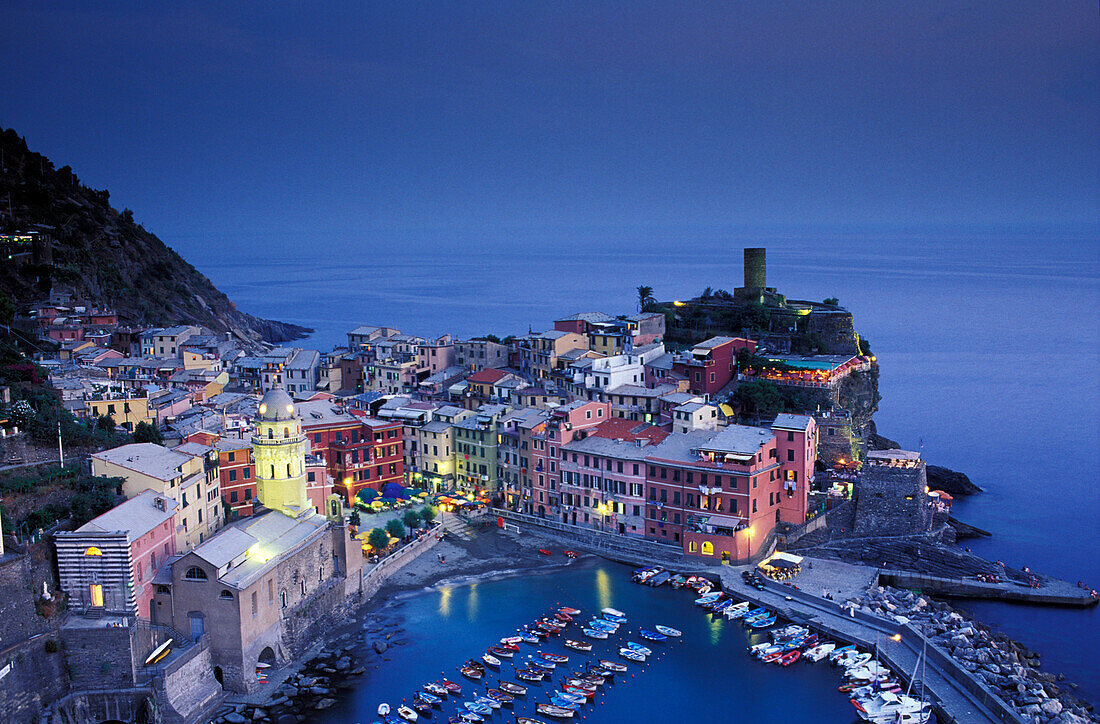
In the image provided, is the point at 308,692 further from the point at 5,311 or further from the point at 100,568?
the point at 5,311

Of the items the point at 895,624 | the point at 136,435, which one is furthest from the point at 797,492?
the point at 136,435

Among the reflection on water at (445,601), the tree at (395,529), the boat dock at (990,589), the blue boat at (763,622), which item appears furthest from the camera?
the tree at (395,529)

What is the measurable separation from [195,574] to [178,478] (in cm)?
531

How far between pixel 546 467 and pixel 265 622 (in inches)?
720

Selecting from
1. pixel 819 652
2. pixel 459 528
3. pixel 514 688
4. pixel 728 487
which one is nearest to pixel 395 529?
pixel 459 528

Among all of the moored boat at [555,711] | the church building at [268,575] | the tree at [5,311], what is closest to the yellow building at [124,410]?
the church building at [268,575]

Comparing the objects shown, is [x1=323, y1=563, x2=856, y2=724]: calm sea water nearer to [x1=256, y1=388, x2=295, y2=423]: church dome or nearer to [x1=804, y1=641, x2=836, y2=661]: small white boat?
[x1=804, y1=641, x2=836, y2=661]: small white boat

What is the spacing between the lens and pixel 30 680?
26.5m

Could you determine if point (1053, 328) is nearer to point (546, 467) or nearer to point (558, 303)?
point (558, 303)

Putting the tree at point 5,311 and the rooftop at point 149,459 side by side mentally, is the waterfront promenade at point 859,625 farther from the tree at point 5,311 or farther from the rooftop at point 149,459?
the tree at point 5,311

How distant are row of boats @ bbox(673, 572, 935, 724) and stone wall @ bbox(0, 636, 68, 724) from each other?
22285 mm

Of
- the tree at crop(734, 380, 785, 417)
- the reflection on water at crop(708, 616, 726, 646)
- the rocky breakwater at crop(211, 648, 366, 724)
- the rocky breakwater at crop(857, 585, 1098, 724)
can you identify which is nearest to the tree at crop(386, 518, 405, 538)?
the rocky breakwater at crop(211, 648, 366, 724)

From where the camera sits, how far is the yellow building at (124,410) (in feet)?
147

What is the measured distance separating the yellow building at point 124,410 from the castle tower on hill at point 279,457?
1055 cm
